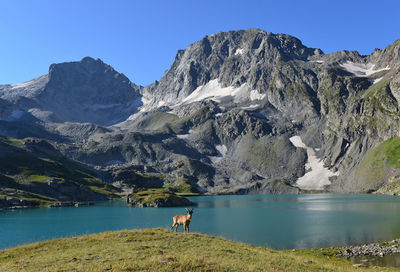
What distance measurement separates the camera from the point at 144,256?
24.9 meters

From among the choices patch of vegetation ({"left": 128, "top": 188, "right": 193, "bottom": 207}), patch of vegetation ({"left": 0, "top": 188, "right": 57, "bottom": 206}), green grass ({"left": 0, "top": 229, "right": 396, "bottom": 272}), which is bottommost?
patch of vegetation ({"left": 128, "top": 188, "right": 193, "bottom": 207})

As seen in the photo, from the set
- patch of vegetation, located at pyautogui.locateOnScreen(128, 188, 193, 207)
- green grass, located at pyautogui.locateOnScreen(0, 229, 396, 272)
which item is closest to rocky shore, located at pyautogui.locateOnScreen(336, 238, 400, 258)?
green grass, located at pyautogui.locateOnScreen(0, 229, 396, 272)

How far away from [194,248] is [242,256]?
4895mm

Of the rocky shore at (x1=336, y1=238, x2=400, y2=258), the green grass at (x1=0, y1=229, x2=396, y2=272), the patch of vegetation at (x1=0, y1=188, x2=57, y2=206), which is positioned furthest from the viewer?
the patch of vegetation at (x1=0, y1=188, x2=57, y2=206)

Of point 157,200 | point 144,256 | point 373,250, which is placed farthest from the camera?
point 157,200

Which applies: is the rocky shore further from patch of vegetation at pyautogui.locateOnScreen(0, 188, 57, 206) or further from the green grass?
patch of vegetation at pyautogui.locateOnScreen(0, 188, 57, 206)

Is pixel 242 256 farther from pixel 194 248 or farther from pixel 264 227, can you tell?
pixel 264 227

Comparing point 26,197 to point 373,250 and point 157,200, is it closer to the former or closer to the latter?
point 157,200

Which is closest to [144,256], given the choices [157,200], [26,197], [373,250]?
[373,250]

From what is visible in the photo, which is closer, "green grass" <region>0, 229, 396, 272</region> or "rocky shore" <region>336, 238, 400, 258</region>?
"green grass" <region>0, 229, 396, 272</region>

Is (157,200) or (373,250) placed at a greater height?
(373,250)

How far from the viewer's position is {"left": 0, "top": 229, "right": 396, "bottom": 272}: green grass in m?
21.5

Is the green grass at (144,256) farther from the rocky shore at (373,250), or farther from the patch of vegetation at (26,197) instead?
the patch of vegetation at (26,197)

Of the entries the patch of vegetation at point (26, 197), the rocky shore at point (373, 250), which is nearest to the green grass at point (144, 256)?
the rocky shore at point (373, 250)
